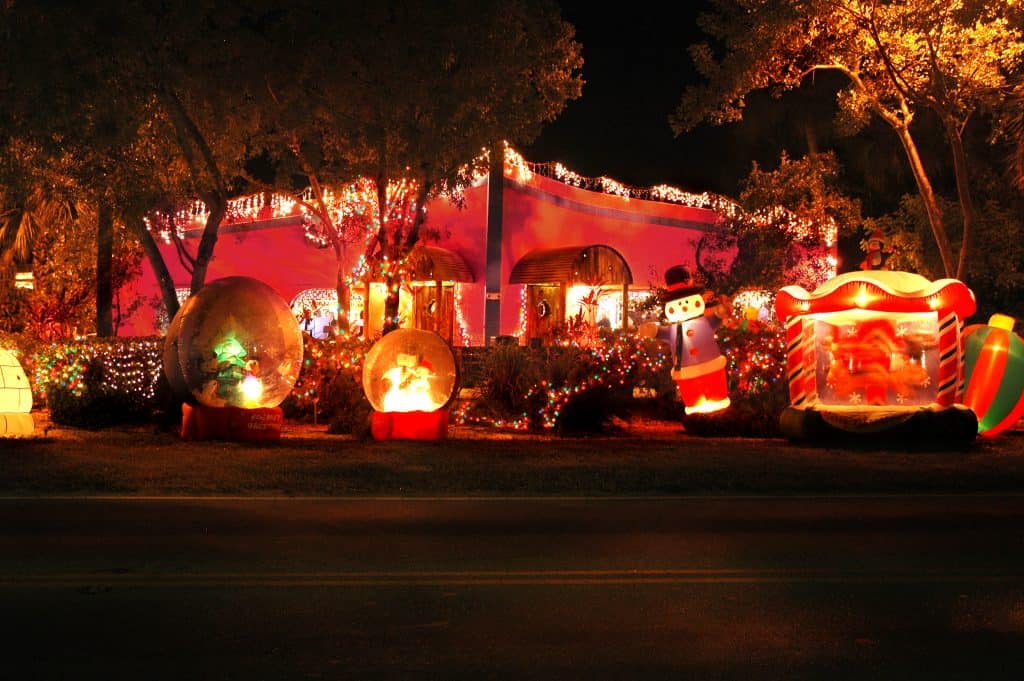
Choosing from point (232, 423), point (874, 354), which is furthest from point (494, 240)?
point (232, 423)

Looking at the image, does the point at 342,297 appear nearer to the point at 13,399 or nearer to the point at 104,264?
the point at 104,264

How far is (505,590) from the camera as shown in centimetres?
774

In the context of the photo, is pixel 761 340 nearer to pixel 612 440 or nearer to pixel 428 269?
pixel 612 440

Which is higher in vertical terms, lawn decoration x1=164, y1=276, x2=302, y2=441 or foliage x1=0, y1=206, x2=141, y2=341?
foliage x1=0, y1=206, x2=141, y2=341

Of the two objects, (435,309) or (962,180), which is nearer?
(962,180)

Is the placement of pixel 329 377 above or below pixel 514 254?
below

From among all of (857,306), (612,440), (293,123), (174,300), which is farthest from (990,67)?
(174,300)

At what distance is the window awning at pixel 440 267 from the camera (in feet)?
91.8

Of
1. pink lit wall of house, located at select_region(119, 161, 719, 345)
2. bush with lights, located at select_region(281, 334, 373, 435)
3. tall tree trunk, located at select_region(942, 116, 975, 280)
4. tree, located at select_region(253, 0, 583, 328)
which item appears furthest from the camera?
pink lit wall of house, located at select_region(119, 161, 719, 345)

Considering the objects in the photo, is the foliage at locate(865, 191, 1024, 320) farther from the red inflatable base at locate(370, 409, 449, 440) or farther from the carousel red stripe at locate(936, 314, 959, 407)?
the red inflatable base at locate(370, 409, 449, 440)

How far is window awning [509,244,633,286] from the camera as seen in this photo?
28.2 meters

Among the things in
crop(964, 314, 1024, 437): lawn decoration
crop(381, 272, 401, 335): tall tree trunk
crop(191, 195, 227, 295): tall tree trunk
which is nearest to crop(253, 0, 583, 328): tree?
crop(381, 272, 401, 335): tall tree trunk

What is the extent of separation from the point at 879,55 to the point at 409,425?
1085 centimetres

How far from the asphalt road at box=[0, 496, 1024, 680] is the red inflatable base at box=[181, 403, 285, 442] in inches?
192
